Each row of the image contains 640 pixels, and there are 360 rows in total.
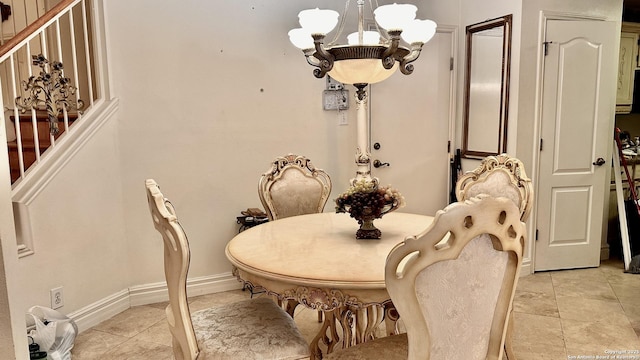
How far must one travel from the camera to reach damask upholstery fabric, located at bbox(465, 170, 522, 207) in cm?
241

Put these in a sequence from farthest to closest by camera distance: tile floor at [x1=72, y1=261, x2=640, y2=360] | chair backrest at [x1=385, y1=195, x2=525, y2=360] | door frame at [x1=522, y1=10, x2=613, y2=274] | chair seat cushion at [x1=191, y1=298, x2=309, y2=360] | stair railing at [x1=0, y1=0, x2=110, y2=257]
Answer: door frame at [x1=522, y1=10, x2=613, y2=274] → tile floor at [x1=72, y1=261, x2=640, y2=360] → stair railing at [x1=0, y1=0, x2=110, y2=257] → chair seat cushion at [x1=191, y1=298, x2=309, y2=360] → chair backrest at [x1=385, y1=195, x2=525, y2=360]

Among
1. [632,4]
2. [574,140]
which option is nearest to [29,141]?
[574,140]

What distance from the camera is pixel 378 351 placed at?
169 centimetres

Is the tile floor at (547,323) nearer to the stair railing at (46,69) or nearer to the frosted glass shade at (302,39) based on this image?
the stair railing at (46,69)

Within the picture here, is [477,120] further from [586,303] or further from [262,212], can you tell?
[262,212]

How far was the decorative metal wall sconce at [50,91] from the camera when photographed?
2654mm

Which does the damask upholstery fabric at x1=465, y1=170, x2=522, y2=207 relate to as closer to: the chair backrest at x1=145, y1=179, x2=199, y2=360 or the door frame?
the door frame

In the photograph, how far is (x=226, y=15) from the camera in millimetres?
3359

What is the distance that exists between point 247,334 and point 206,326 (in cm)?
20

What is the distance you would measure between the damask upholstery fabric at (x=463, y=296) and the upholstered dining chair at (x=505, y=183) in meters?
0.95

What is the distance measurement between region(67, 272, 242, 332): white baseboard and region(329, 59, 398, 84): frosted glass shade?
195cm

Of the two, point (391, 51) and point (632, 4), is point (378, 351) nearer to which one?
point (391, 51)

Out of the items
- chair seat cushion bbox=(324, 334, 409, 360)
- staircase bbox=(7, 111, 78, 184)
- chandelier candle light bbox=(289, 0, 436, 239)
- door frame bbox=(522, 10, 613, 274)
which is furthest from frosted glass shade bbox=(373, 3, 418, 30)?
staircase bbox=(7, 111, 78, 184)

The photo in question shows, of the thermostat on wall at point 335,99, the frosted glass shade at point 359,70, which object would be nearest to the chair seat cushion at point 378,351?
the frosted glass shade at point 359,70
